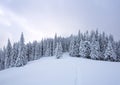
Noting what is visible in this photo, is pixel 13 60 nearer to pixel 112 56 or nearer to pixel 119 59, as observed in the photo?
pixel 112 56

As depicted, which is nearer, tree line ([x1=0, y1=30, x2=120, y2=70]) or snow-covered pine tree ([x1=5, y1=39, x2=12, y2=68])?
tree line ([x1=0, y1=30, x2=120, y2=70])

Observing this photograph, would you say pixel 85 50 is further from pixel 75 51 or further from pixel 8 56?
pixel 8 56

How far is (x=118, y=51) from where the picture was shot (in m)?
65.6

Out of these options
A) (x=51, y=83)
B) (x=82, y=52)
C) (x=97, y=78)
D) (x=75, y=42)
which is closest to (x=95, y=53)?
(x=82, y=52)

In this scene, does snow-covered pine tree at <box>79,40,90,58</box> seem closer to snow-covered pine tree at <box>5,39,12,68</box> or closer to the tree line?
the tree line

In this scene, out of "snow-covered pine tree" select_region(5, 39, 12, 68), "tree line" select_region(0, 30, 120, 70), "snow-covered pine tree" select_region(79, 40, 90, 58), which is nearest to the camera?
"tree line" select_region(0, 30, 120, 70)

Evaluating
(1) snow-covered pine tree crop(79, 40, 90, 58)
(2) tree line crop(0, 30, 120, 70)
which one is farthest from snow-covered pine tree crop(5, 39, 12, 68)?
(1) snow-covered pine tree crop(79, 40, 90, 58)

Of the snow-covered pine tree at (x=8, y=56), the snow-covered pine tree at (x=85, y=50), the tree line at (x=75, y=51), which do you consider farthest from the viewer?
the snow-covered pine tree at (x=85, y=50)

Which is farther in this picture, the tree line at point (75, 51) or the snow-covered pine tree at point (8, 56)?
the snow-covered pine tree at point (8, 56)

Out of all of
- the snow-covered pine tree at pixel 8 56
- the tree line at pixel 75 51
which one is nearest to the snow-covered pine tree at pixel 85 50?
the tree line at pixel 75 51

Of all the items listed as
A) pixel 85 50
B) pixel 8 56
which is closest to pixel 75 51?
pixel 85 50

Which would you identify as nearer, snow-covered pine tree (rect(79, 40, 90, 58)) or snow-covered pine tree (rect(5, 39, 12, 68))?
snow-covered pine tree (rect(5, 39, 12, 68))

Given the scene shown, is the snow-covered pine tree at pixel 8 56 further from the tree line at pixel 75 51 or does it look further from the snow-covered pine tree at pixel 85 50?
the snow-covered pine tree at pixel 85 50

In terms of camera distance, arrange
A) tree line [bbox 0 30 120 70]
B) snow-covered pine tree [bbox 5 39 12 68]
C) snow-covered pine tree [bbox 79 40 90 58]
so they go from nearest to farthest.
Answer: tree line [bbox 0 30 120 70] < snow-covered pine tree [bbox 5 39 12 68] < snow-covered pine tree [bbox 79 40 90 58]
